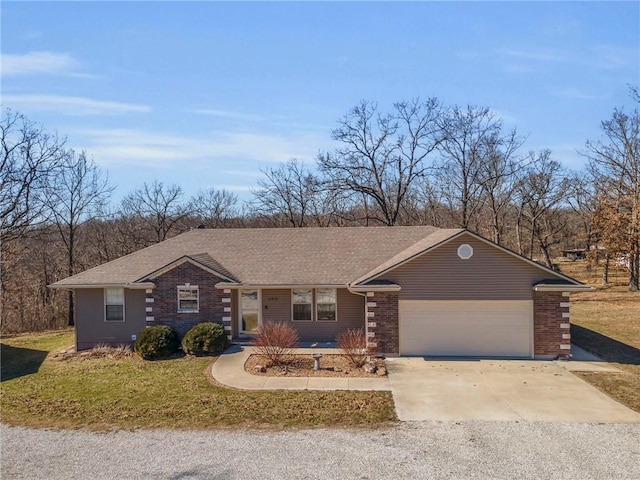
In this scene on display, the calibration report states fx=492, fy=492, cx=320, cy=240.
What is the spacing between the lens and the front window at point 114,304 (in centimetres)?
1920

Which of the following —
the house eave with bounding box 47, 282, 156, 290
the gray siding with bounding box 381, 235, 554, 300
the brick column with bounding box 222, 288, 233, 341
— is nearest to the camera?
the gray siding with bounding box 381, 235, 554, 300

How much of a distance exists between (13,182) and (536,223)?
4110 centimetres

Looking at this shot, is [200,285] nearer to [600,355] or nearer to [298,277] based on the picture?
[298,277]

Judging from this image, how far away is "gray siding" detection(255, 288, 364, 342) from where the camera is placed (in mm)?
19000

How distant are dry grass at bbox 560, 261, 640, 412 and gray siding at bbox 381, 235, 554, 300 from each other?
3564 mm

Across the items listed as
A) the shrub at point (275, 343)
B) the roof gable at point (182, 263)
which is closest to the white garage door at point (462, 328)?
the shrub at point (275, 343)

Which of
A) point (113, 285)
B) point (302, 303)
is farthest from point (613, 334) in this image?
point (113, 285)

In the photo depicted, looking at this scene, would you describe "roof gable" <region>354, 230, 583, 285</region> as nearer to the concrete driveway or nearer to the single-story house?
the single-story house

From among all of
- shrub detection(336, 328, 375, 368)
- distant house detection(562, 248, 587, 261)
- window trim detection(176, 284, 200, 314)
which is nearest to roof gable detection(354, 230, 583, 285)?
shrub detection(336, 328, 375, 368)

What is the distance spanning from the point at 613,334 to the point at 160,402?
18473 mm

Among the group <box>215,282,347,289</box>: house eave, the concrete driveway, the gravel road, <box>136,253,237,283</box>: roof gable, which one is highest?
<box>136,253,237,283</box>: roof gable

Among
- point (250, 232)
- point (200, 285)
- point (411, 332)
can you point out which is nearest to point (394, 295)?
point (411, 332)

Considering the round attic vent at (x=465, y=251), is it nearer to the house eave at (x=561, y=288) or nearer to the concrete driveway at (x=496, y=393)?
the house eave at (x=561, y=288)

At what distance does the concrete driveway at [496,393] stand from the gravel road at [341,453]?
0.64 meters
